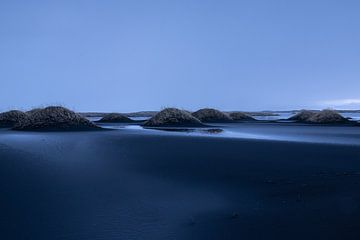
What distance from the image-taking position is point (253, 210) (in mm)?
5258

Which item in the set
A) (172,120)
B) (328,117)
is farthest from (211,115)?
(172,120)

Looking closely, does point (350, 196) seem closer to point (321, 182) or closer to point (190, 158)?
point (321, 182)

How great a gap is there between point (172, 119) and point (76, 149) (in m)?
17.0

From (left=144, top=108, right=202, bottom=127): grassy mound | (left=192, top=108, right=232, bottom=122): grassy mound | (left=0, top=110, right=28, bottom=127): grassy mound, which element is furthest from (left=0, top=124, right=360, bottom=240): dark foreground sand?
(left=192, top=108, right=232, bottom=122): grassy mound

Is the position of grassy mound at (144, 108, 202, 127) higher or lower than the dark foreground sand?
higher

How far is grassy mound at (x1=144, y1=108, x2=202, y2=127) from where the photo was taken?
1054 inches

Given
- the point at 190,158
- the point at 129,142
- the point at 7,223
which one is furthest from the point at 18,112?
the point at 7,223

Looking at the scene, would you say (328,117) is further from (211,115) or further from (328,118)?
(211,115)

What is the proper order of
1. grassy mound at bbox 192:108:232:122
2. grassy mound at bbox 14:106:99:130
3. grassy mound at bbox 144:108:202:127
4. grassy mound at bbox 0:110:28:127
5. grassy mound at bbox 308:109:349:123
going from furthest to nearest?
grassy mound at bbox 192:108:232:122, grassy mound at bbox 308:109:349:123, grassy mound at bbox 144:108:202:127, grassy mound at bbox 0:110:28:127, grassy mound at bbox 14:106:99:130

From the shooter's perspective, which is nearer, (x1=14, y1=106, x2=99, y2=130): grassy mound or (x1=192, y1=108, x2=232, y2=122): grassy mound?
(x1=14, y1=106, x2=99, y2=130): grassy mound

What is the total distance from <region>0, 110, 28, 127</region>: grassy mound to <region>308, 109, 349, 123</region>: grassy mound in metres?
23.7

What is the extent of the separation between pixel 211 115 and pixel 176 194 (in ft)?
104

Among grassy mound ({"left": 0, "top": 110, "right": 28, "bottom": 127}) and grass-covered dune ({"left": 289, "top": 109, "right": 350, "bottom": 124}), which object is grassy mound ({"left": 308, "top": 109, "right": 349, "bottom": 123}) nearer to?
grass-covered dune ({"left": 289, "top": 109, "right": 350, "bottom": 124})

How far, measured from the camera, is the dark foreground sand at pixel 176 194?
15.0ft
